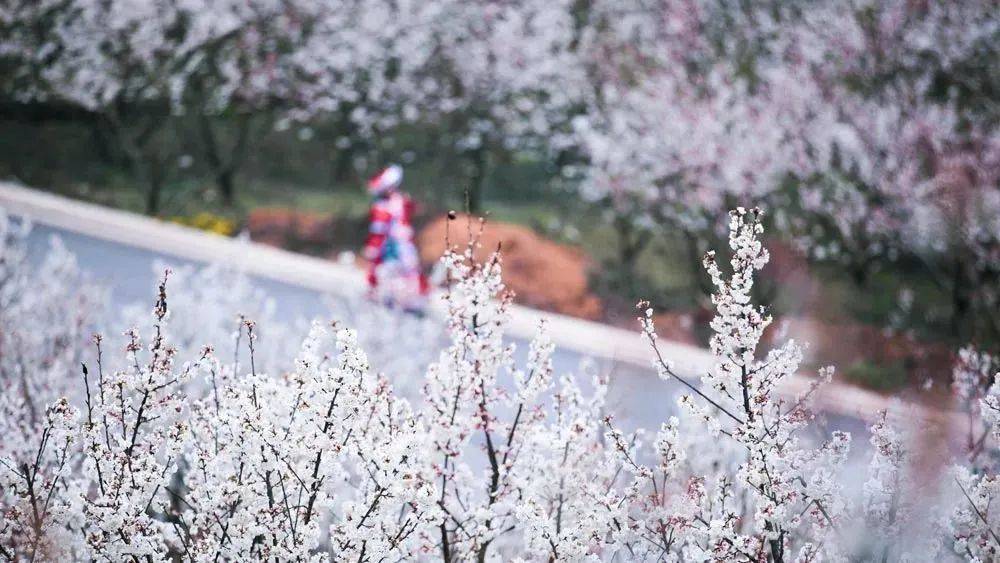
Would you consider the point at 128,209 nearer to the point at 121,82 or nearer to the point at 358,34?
the point at 121,82

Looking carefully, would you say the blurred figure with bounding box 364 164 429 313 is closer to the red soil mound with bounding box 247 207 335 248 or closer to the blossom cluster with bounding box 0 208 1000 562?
the red soil mound with bounding box 247 207 335 248

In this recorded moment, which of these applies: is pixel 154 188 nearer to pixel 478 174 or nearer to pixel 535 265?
pixel 478 174

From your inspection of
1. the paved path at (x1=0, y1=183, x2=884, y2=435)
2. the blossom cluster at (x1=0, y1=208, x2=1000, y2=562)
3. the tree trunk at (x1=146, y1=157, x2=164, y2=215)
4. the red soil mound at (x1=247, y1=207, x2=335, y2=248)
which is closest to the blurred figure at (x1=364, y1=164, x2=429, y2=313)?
the paved path at (x1=0, y1=183, x2=884, y2=435)

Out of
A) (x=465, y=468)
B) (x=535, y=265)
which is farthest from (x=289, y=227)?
(x=465, y=468)

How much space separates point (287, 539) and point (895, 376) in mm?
8806

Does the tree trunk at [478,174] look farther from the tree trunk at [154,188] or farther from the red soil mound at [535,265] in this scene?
the tree trunk at [154,188]

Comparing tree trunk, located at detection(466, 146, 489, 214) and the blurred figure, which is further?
tree trunk, located at detection(466, 146, 489, 214)

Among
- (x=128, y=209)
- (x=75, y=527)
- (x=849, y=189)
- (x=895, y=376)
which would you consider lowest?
(x=75, y=527)

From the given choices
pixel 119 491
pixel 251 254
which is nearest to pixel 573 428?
pixel 119 491

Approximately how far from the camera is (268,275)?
10844 mm

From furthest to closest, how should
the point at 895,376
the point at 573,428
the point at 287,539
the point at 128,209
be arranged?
the point at 128,209, the point at 895,376, the point at 573,428, the point at 287,539

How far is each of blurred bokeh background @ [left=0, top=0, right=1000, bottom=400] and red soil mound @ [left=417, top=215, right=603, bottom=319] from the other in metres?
0.04

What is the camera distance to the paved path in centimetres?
855

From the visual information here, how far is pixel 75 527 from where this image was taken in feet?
11.3
